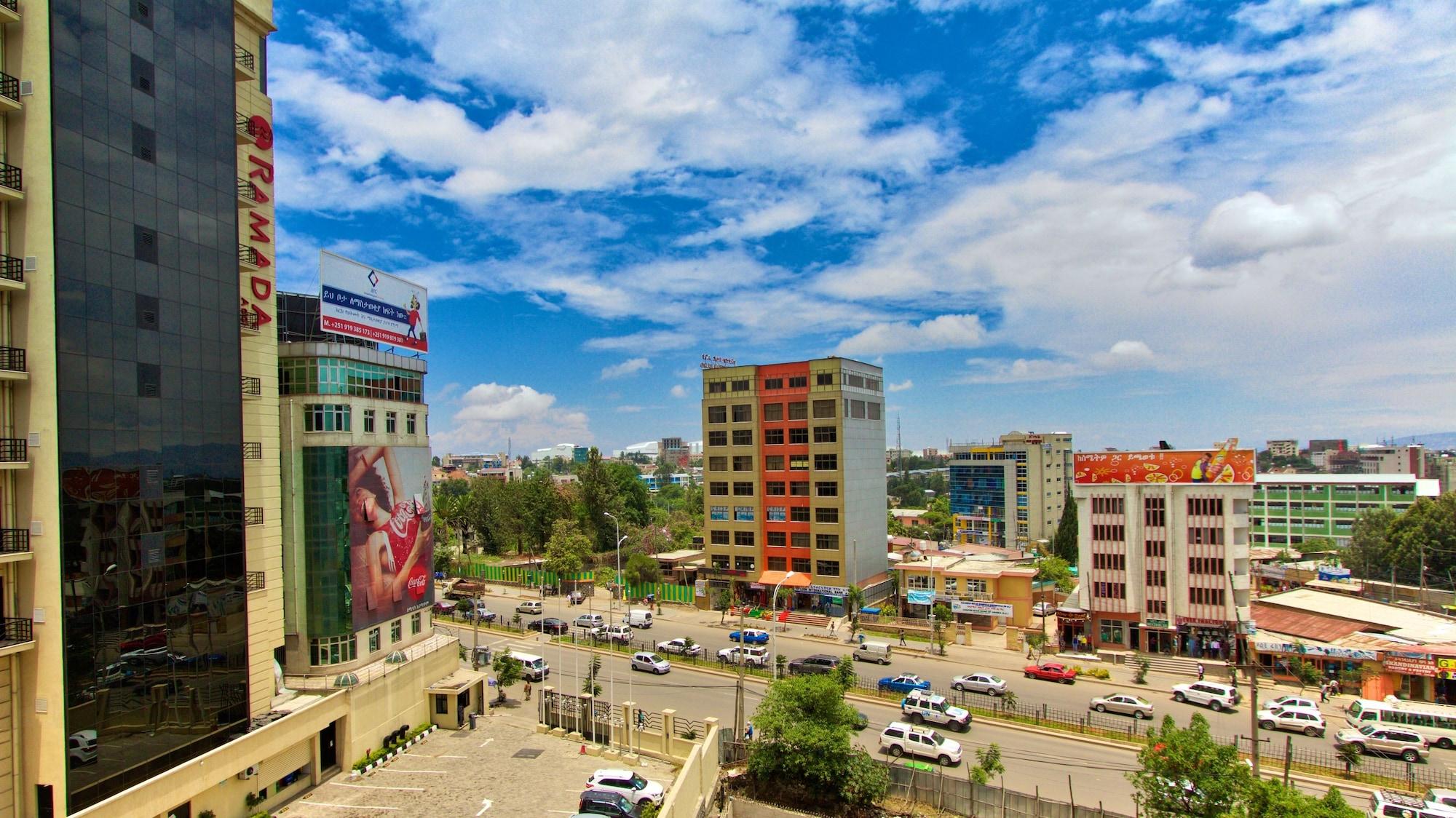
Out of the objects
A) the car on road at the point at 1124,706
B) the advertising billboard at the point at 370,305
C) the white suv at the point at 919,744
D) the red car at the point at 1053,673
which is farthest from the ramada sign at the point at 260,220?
the red car at the point at 1053,673

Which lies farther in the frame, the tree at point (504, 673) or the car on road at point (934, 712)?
the tree at point (504, 673)

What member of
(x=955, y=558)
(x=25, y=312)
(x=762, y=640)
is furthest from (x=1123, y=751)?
(x=25, y=312)

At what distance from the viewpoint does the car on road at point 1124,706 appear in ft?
139

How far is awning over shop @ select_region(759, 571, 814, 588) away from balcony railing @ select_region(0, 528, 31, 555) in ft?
175

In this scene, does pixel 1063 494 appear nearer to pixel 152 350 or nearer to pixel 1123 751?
pixel 1123 751

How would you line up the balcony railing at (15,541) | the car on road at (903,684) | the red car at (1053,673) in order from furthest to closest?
the red car at (1053,673), the car on road at (903,684), the balcony railing at (15,541)

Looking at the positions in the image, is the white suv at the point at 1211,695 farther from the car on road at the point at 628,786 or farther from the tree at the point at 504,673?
the tree at the point at 504,673

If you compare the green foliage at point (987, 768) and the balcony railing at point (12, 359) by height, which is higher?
the balcony railing at point (12, 359)

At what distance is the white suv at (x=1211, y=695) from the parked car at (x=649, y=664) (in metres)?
32.8

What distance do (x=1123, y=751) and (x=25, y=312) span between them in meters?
48.9

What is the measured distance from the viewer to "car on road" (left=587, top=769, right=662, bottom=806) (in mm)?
32656

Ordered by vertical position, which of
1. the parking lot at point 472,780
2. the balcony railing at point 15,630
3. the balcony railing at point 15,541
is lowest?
the parking lot at point 472,780

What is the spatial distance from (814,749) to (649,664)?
79.3ft

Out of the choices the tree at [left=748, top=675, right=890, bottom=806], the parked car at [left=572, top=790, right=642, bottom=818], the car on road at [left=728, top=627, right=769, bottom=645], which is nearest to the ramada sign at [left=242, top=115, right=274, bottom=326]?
the parked car at [left=572, top=790, right=642, bottom=818]
